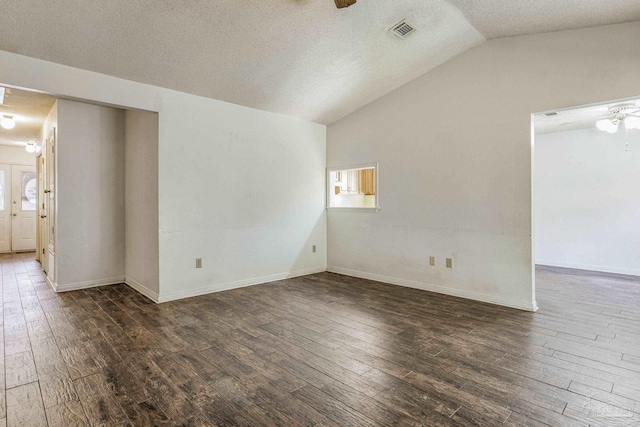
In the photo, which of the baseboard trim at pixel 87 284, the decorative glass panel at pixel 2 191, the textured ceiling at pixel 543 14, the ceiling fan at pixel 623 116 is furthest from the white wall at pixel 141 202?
the ceiling fan at pixel 623 116

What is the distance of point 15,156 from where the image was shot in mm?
8117

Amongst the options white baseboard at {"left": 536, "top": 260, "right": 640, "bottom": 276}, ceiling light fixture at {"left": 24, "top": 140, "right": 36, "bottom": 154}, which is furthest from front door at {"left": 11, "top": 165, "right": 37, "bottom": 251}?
white baseboard at {"left": 536, "top": 260, "right": 640, "bottom": 276}

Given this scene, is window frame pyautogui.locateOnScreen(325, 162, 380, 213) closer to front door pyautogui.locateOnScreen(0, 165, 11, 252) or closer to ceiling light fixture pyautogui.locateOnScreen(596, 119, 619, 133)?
ceiling light fixture pyautogui.locateOnScreen(596, 119, 619, 133)

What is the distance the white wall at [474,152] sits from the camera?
3.45 metres

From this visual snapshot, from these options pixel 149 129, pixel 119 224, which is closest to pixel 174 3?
pixel 149 129

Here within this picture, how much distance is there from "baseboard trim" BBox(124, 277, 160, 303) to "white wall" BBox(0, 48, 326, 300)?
16 centimetres

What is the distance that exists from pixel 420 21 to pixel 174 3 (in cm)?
243

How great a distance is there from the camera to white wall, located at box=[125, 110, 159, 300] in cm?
409

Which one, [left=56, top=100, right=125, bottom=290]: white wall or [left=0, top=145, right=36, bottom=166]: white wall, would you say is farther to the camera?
[left=0, top=145, right=36, bottom=166]: white wall

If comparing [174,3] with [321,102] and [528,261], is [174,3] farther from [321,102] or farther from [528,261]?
[528,261]

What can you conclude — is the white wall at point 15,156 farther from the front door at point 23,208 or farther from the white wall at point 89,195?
the white wall at point 89,195

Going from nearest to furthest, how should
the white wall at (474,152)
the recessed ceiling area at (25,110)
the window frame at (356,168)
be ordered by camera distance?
the white wall at (474,152) < the recessed ceiling area at (25,110) < the window frame at (356,168)

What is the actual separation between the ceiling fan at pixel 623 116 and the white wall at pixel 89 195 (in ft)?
23.3

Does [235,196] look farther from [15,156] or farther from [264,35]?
[15,156]
